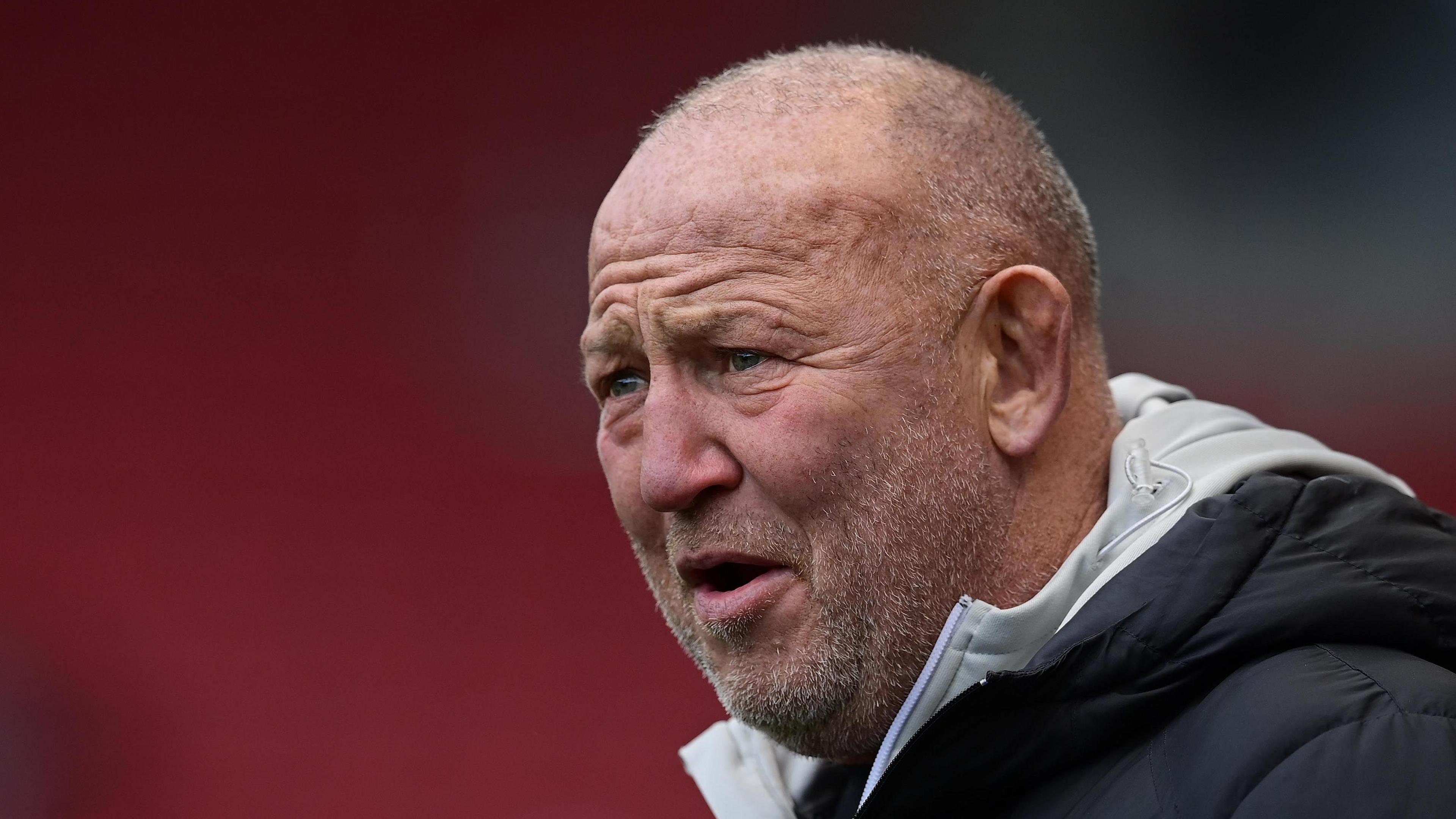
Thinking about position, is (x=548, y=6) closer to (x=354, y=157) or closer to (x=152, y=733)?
(x=354, y=157)

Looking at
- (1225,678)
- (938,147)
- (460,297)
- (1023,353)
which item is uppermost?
(460,297)

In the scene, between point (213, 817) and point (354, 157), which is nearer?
point (213, 817)

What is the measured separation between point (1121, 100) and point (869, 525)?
5.83 ft

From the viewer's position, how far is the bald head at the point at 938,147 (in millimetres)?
1306

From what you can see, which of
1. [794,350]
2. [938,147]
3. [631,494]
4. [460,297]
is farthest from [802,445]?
[460,297]

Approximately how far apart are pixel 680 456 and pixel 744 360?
0.12 meters

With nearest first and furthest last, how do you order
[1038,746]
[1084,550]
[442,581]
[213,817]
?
[1038,746], [1084,550], [213,817], [442,581]

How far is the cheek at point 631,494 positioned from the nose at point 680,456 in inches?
2.5

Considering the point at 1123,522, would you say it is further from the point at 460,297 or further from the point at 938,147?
the point at 460,297

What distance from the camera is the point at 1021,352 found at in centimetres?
133

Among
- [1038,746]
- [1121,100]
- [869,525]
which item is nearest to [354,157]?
[1121,100]

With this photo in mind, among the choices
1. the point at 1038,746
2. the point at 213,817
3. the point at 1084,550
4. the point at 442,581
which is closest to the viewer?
the point at 1038,746

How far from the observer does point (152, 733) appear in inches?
98.1

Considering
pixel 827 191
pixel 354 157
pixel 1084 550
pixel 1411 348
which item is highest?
pixel 354 157
